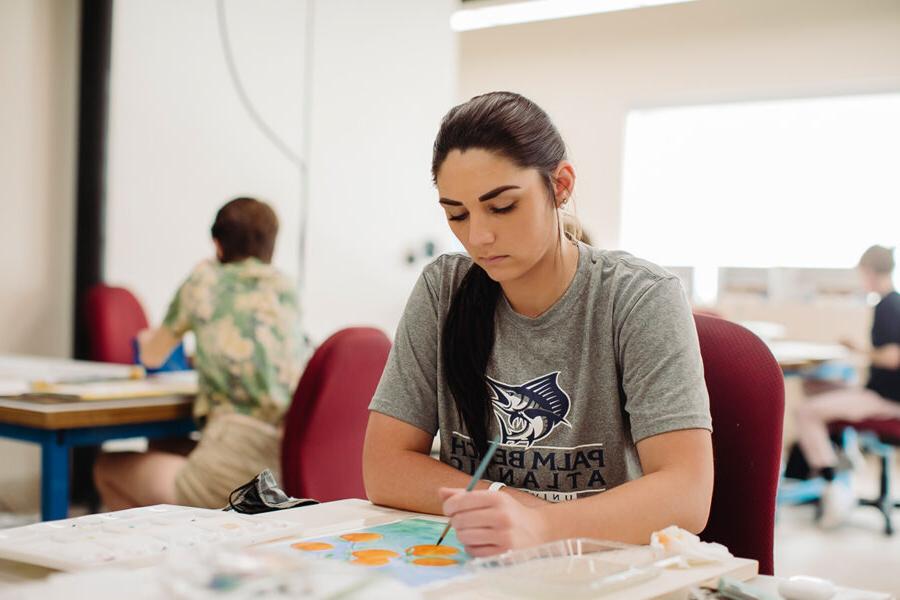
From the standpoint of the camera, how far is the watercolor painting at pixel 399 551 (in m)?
0.89

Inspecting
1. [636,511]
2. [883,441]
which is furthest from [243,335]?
[883,441]

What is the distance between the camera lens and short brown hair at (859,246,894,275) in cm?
466

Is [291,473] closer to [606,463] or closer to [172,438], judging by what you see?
[172,438]

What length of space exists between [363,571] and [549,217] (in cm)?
71

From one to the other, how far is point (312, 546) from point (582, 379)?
488 mm

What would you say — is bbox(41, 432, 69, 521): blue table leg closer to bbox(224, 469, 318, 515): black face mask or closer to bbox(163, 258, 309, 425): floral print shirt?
bbox(163, 258, 309, 425): floral print shirt

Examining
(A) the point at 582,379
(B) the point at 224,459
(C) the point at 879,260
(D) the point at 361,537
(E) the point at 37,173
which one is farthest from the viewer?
(C) the point at 879,260

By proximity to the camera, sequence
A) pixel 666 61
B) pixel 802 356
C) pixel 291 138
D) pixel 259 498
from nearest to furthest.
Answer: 1. pixel 259 498
2. pixel 802 356
3. pixel 291 138
4. pixel 666 61

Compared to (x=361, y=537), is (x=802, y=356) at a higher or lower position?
lower

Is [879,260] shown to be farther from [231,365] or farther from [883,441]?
[231,365]

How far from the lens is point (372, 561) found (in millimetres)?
915

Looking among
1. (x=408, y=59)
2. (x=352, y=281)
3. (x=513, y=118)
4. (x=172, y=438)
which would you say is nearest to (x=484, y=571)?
(x=513, y=118)

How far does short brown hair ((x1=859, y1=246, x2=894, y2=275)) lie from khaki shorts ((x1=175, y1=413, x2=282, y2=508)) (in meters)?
3.41

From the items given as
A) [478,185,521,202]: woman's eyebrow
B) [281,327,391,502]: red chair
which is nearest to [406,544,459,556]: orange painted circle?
[478,185,521,202]: woman's eyebrow
